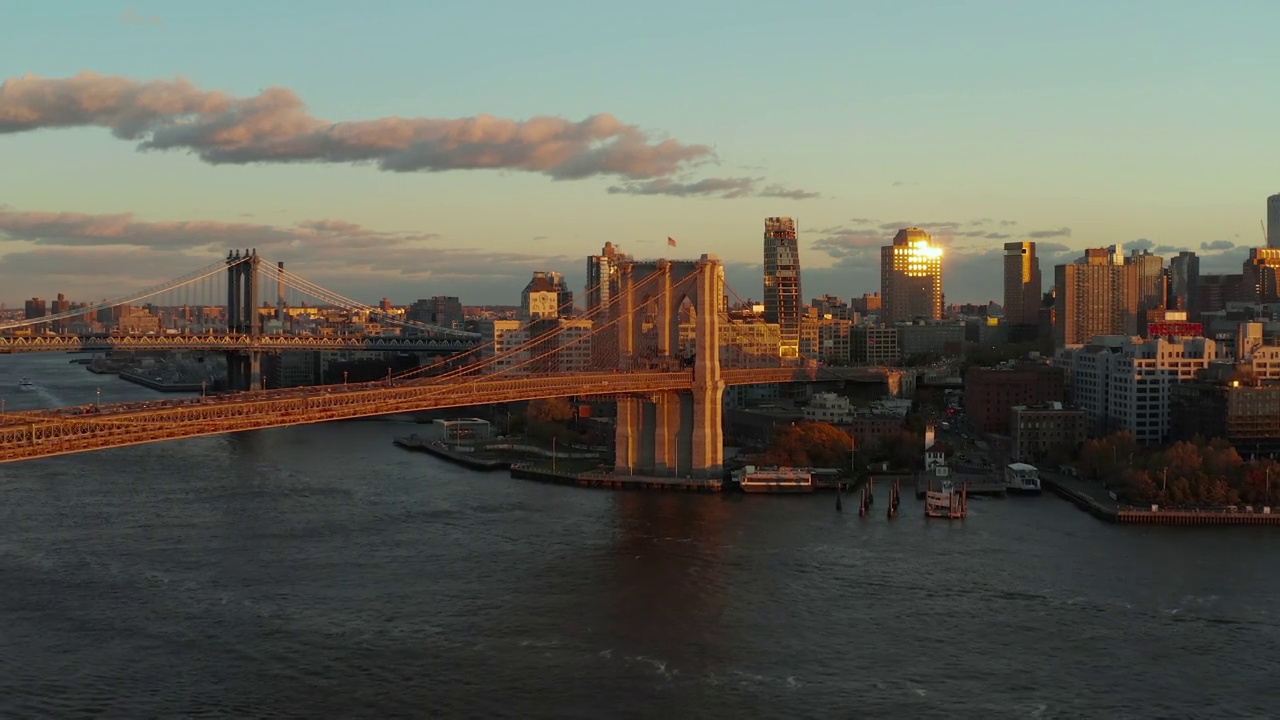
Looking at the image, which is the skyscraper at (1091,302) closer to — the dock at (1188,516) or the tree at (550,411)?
the tree at (550,411)

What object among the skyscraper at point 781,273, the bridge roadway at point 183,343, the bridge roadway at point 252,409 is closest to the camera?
the bridge roadway at point 252,409

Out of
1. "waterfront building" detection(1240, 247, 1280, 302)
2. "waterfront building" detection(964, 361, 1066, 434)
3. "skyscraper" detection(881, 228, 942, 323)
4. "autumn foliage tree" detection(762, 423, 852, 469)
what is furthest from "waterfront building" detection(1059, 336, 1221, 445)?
"skyscraper" detection(881, 228, 942, 323)

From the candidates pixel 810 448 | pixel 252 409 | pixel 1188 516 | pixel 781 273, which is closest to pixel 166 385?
pixel 781 273

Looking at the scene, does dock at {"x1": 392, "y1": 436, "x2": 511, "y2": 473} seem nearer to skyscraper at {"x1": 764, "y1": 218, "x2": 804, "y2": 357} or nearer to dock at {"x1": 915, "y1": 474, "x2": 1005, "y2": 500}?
dock at {"x1": 915, "y1": 474, "x2": 1005, "y2": 500}

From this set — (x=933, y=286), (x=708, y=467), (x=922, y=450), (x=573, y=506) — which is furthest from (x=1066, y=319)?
(x=573, y=506)

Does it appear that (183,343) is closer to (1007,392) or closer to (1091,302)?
(1007,392)

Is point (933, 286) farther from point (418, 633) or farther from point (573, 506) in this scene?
point (418, 633)

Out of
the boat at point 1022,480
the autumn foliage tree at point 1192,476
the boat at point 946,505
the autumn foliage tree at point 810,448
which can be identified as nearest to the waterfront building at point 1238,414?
the autumn foliage tree at point 1192,476
